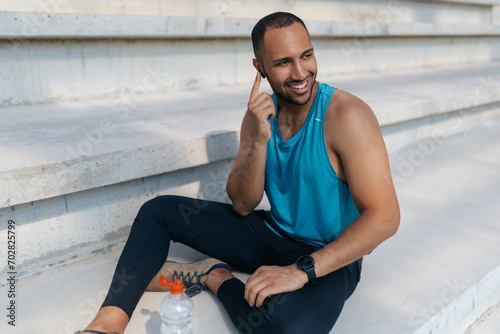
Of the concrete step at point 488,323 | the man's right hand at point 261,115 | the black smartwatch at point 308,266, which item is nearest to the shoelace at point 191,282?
the black smartwatch at point 308,266

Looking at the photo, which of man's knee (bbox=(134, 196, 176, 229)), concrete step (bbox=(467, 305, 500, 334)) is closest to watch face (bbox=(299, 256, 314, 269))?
man's knee (bbox=(134, 196, 176, 229))

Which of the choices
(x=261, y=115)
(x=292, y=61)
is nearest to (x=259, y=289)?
(x=261, y=115)

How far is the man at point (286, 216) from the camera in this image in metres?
1.78

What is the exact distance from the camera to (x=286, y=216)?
7.17 feet

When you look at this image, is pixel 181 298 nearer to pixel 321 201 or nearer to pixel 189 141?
pixel 321 201

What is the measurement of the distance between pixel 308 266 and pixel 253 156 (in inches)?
22.7

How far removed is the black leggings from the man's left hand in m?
0.03

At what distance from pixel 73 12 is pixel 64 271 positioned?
235cm

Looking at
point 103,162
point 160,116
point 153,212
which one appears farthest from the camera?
point 160,116

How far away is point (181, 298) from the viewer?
188 centimetres

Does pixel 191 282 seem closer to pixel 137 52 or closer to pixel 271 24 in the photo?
pixel 271 24

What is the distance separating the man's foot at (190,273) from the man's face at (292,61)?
822 mm

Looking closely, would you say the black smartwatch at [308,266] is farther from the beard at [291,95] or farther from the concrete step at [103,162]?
the concrete step at [103,162]

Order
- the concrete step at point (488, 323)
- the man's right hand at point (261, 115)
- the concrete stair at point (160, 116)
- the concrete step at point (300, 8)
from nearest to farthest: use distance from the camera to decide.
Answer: the man's right hand at point (261, 115), the concrete stair at point (160, 116), the concrete step at point (488, 323), the concrete step at point (300, 8)
